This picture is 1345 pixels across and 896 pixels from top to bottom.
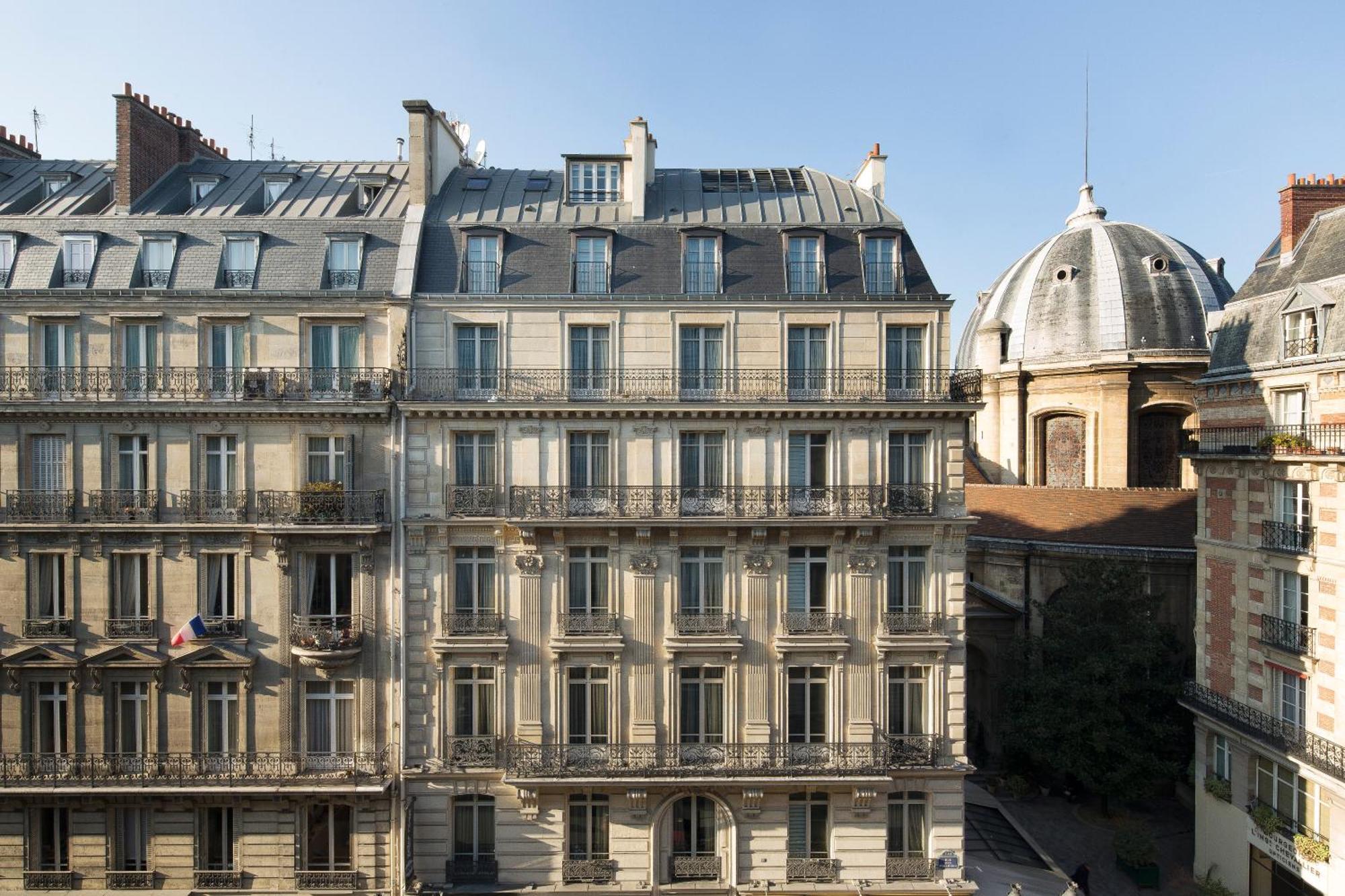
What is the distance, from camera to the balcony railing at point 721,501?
19.2 metres

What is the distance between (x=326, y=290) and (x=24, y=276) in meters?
7.76

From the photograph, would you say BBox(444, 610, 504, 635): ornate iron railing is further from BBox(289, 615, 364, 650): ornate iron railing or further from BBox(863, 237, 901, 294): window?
BBox(863, 237, 901, 294): window

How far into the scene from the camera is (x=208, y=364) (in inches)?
763

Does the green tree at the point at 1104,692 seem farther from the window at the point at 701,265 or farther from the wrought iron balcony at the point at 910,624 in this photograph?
the window at the point at 701,265

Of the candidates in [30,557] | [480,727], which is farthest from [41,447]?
[480,727]

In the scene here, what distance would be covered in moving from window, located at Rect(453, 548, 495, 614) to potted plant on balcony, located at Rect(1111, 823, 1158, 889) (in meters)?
19.6

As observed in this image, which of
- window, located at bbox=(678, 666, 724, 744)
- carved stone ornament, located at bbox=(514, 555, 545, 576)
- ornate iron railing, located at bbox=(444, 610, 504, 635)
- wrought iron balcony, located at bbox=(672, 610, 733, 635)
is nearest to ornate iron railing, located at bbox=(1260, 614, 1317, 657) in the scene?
wrought iron balcony, located at bbox=(672, 610, 733, 635)

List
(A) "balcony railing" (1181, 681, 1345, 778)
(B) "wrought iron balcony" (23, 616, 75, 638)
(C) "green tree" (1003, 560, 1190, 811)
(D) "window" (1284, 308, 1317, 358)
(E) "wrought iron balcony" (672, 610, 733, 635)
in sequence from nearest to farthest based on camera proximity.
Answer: (A) "balcony railing" (1181, 681, 1345, 778) → (B) "wrought iron balcony" (23, 616, 75, 638) → (E) "wrought iron balcony" (672, 610, 733, 635) → (D) "window" (1284, 308, 1317, 358) → (C) "green tree" (1003, 560, 1190, 811)

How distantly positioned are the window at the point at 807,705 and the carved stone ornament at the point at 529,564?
22.6ft

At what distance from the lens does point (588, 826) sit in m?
19.7

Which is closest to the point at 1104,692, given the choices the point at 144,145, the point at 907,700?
the point at 907,700

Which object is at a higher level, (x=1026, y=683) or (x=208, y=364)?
(x=208, y=364)

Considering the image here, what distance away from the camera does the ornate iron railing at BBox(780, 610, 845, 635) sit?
63.7 feet

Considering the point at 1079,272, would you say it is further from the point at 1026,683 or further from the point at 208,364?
the point at 208,364
